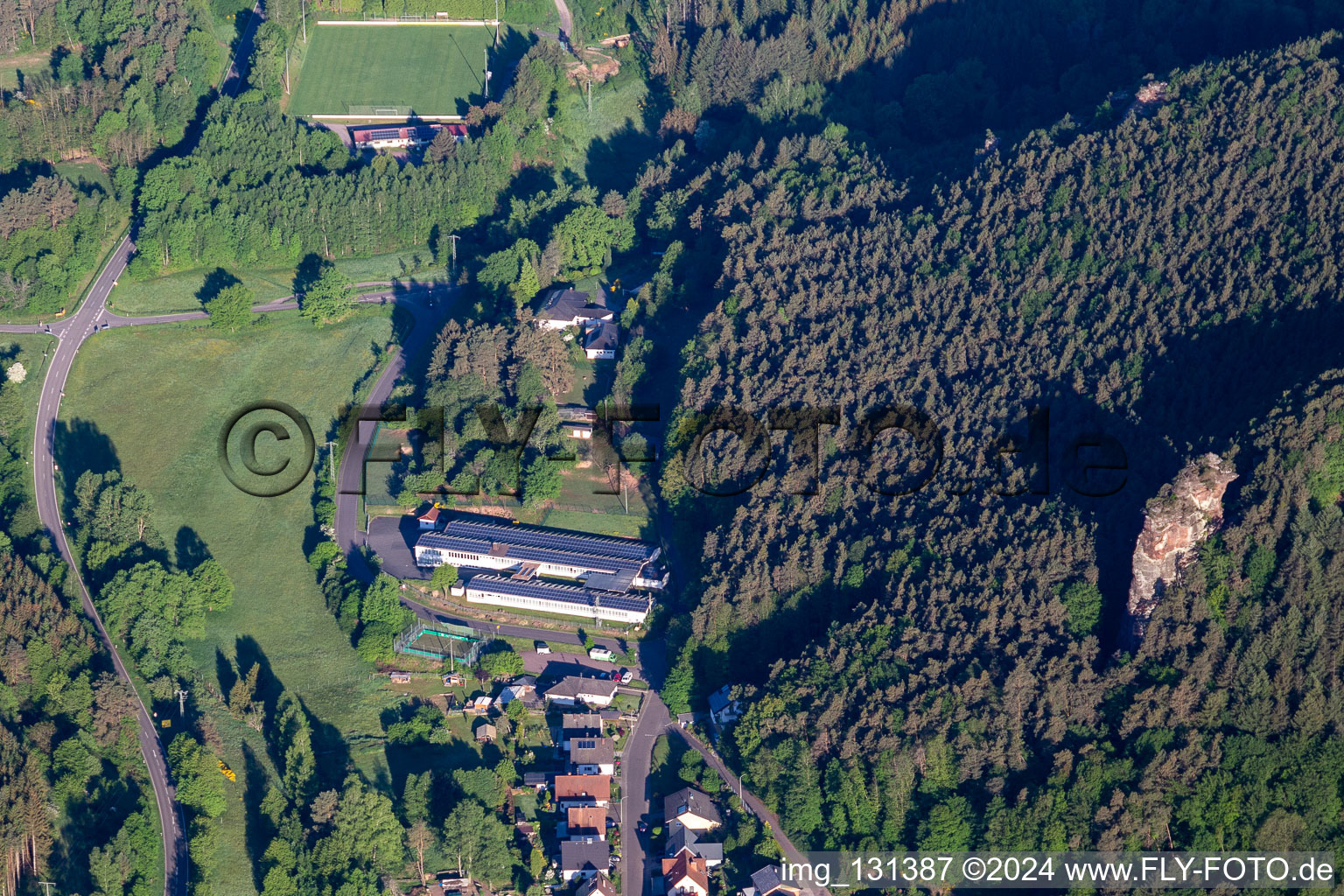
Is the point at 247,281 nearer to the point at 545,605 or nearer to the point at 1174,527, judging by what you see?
the point at 545,605

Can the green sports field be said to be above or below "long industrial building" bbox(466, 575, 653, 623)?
above

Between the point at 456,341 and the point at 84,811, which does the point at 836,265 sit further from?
the point at 84,811

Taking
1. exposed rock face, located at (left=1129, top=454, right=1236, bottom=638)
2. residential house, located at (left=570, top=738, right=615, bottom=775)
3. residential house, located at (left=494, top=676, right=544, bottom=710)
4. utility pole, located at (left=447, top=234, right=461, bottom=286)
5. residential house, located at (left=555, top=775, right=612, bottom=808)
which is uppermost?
utility pole, located at (left=447, top=234, right=461, bottom=286)

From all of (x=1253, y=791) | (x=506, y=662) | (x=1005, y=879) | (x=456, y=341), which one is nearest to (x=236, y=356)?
(x=456, y=341)

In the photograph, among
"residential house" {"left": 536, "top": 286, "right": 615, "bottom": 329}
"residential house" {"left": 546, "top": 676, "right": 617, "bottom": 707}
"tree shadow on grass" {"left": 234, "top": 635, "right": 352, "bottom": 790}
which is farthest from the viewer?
"residential house" {"left": 536, "top": 286, "right": 615, "bottom": 329}

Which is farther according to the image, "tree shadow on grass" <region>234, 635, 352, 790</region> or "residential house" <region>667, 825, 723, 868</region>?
"tree shadow on grass" <region>234, 635, 352, 790</region>

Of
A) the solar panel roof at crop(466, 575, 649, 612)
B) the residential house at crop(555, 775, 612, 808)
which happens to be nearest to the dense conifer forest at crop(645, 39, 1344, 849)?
the solar panel roof at crop(466, 575, 649, 612)

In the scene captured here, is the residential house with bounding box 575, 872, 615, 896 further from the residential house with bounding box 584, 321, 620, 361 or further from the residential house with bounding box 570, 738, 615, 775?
the residential house with bounding box 584, 321, 620, 361
